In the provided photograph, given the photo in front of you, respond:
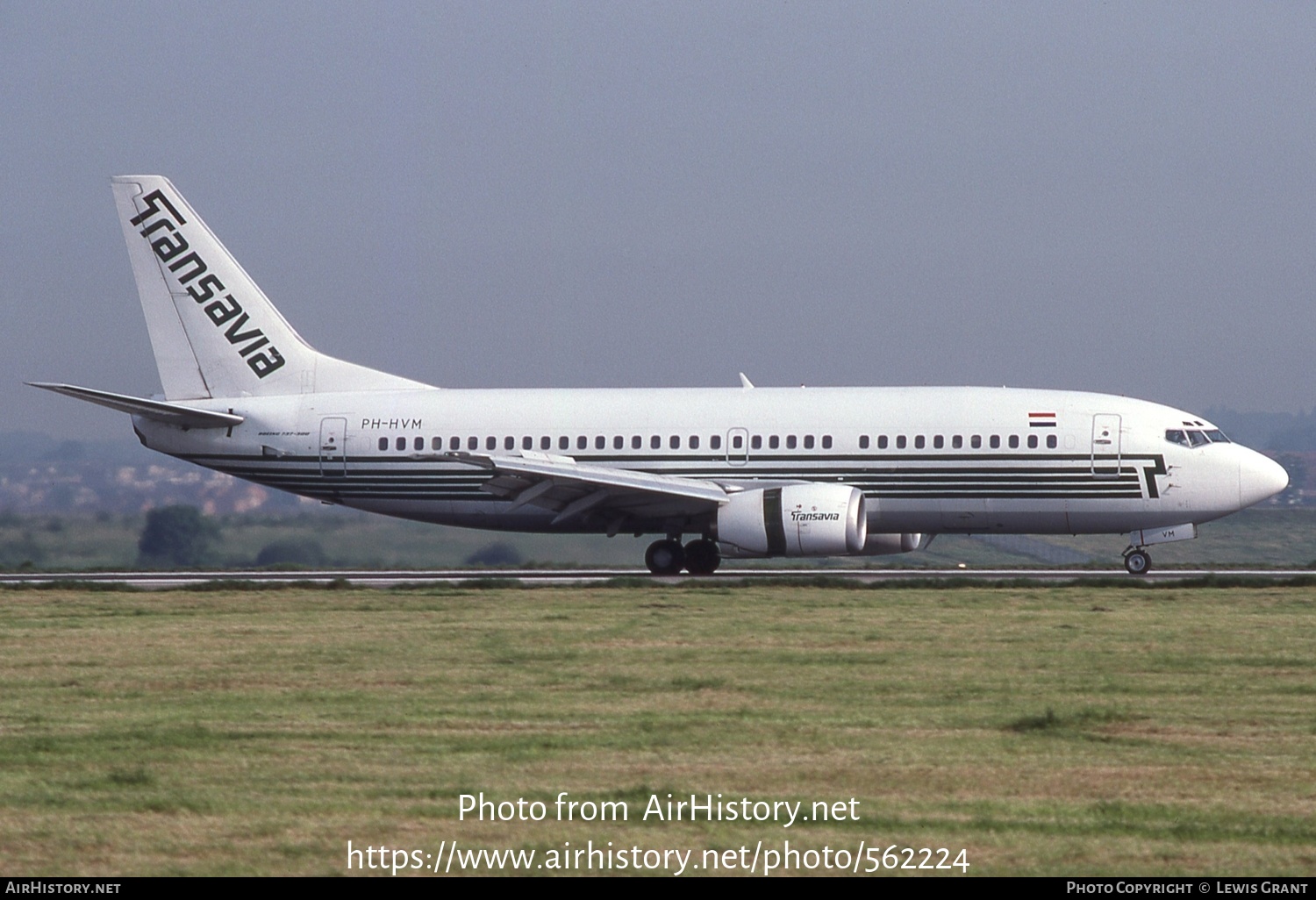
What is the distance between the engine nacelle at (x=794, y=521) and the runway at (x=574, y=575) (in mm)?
572

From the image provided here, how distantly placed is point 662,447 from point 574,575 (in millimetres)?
3170

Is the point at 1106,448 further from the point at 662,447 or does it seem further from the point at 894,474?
the point at 662,447

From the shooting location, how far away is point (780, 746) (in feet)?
39.2

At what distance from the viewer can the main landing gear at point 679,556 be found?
32.6m

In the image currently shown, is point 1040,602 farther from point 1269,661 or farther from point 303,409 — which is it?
point 303,409

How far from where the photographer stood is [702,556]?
32.8m

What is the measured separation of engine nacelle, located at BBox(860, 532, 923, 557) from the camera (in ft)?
109

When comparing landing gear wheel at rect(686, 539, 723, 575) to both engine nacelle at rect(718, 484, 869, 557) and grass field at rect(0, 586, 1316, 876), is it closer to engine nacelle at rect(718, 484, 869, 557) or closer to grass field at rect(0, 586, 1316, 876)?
engine nacelle at rect(718, 484, 869, 557)

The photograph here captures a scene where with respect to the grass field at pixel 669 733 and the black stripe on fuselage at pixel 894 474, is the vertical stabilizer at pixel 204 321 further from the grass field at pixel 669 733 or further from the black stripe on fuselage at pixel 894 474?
the grass field at pixel 669 733

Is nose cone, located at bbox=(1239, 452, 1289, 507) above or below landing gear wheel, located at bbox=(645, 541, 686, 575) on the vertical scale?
above

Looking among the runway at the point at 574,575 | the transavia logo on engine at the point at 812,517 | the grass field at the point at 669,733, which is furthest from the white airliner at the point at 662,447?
the grass field at the point at 669,733

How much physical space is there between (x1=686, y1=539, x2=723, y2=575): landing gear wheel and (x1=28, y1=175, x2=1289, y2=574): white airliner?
4 cm

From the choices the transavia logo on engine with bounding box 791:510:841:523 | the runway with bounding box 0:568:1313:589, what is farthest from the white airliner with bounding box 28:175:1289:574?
the runway with bounding box 0:568:1313:589

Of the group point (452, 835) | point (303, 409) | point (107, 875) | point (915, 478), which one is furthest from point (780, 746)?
point (303, 409)
